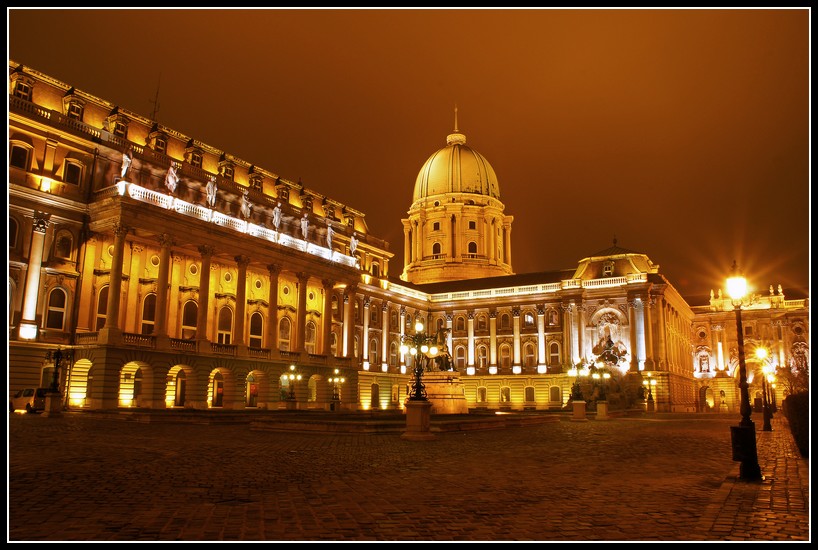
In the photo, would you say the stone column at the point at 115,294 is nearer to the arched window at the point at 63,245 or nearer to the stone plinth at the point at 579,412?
the arched window at the point at 63,245

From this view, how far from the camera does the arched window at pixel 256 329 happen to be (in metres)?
57.8

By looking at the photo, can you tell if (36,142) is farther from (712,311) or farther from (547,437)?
(712,311)

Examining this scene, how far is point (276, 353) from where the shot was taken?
53.9 m

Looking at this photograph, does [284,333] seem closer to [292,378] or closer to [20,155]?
[292,378]

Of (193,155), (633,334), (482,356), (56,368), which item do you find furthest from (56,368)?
(633,334)

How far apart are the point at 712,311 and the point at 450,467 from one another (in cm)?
9709

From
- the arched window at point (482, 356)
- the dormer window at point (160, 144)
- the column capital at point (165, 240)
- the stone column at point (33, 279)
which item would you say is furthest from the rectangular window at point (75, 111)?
the arched window at point (482, 356)

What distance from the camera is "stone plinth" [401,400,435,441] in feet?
75.9

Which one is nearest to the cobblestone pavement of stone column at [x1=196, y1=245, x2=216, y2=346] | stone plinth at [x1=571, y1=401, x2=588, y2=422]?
stone plinth at [x1=571, y1=401, x2=588, y2=422]

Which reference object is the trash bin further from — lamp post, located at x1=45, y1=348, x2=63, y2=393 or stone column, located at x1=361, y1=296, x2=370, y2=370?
stone column, located at x1=361, y1=296, x2=370, y2=370

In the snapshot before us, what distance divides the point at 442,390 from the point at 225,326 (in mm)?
23159

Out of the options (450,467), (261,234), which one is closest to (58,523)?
(450,467)

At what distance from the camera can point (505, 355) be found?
83.4 m

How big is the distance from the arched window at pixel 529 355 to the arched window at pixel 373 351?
61.4 feet
